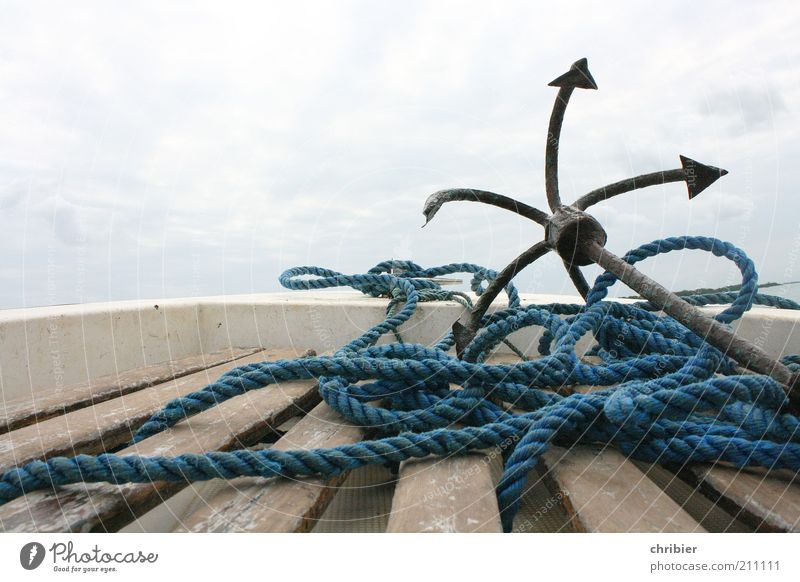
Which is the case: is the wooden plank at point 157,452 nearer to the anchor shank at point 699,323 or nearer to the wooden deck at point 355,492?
the wooden deck at point 355,492

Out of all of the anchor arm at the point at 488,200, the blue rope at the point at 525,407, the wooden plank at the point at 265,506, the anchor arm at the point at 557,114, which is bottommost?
the wooden plank at the point at 265,506

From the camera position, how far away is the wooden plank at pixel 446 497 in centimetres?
55

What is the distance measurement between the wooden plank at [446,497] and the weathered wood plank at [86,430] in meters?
0.54

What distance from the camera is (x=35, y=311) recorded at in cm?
144

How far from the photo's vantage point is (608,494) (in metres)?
0.61

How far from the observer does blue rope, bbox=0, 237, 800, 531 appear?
2.12ft

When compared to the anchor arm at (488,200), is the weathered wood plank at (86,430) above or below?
below

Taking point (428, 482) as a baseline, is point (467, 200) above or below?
above

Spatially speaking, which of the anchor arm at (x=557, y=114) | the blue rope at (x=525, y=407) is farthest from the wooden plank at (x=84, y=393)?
the anchor arm at (x=557, y=114)

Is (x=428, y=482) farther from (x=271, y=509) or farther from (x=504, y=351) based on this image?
(x=504, y=351)

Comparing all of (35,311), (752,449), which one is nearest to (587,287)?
(752,449)

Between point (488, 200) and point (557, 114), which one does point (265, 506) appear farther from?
point (557, 114)

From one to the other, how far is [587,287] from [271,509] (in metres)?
0.97

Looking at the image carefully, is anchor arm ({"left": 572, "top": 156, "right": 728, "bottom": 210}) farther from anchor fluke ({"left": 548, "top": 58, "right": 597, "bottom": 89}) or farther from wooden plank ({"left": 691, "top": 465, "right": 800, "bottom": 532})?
wooden plank ({"left": 691, "top": 465, "right": 800, "bottom": 532})
